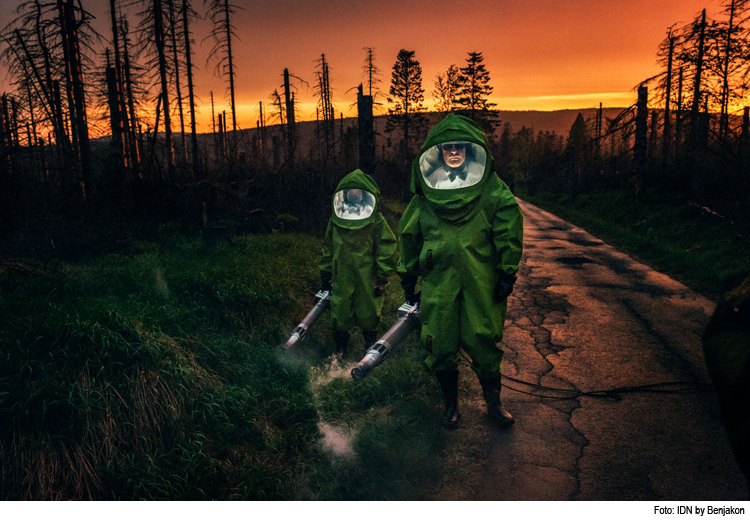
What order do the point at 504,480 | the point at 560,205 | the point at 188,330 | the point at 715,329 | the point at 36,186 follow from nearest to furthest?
1. the point at 715,329
2. the point at 504,480
3. the point at 188,330
4. the point at 36,186
5. the point at 560,205

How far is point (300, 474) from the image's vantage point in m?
3.24

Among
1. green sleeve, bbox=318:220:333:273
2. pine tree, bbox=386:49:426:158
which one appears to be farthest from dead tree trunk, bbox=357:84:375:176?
pine tree, bbox=386:49:426:158

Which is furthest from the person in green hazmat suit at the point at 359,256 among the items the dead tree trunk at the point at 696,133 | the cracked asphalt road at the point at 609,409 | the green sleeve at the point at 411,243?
the dead tree trunk at the point at 696,133

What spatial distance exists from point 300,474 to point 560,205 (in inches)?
1172

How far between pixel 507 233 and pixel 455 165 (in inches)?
26.9

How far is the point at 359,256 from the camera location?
16.3ft

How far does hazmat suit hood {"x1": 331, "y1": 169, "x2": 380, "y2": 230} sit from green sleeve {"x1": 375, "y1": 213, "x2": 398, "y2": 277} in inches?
7.0

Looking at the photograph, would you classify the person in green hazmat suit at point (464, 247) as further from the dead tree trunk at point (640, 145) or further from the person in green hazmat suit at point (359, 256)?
the dead tree trunk at point (640, 145)

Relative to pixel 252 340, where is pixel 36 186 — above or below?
above

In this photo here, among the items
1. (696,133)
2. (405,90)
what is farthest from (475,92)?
(696,133)

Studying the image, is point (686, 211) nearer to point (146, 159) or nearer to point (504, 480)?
point (504, 480)

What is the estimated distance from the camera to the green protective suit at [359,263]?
16.4 ft

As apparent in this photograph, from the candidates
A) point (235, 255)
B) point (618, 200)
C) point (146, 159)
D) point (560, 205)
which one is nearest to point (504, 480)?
point (235, 255)

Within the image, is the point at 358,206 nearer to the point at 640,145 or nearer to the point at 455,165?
the point at 455,165
